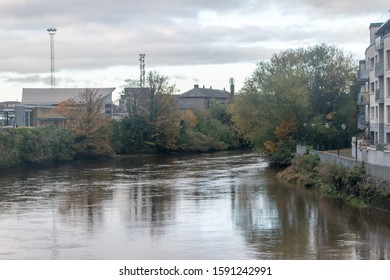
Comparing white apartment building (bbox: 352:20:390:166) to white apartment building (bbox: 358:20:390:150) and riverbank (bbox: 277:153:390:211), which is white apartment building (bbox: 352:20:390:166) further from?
riverbank (bbox: 277:153:390:211)

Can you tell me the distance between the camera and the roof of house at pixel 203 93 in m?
132

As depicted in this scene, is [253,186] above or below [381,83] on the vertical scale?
below

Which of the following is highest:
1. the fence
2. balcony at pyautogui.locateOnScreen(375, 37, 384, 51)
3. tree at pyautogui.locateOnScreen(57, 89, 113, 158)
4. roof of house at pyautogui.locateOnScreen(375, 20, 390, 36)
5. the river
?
roof of house at pyautogui.locateOnScreen(375, 20, 390, 36)

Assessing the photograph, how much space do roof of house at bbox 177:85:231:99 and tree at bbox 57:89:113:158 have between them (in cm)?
5373

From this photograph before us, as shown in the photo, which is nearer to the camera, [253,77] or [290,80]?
[290,80]

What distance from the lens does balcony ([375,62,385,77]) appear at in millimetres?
44250

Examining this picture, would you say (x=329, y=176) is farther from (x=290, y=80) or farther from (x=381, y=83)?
(x=290, y=80)

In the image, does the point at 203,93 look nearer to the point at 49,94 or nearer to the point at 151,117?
the point at 49,94

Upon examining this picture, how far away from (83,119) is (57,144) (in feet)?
22.1

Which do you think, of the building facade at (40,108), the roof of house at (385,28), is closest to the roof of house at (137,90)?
the building facade at (40,108)

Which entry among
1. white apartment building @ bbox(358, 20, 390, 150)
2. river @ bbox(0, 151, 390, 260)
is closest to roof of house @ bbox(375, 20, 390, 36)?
white apartment building @ bbox(358, 20, 390, 150)

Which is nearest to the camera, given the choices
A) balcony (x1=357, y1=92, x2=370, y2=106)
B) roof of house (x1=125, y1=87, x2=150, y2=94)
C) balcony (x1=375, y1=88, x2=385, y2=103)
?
balcony (x1=375, y1=88, x2=385, y2=103)
